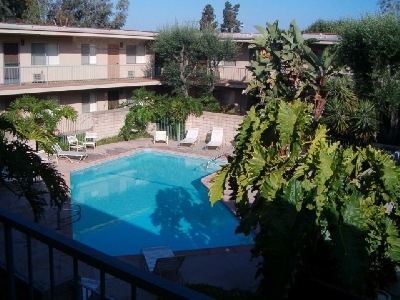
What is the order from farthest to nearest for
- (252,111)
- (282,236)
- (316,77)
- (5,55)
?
(5,55) → (316,77) → (252,111) → (282,236)

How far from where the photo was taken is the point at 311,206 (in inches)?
259

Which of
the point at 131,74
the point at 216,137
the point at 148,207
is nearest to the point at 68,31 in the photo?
the point at 131,74

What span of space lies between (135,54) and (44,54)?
22.1ft

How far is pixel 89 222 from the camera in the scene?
48.7 ft

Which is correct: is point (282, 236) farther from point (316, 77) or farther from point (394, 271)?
point (316, 77)

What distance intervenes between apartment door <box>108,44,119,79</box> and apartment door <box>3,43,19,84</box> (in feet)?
18.2

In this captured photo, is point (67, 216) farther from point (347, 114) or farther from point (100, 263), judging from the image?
point (100, 263)

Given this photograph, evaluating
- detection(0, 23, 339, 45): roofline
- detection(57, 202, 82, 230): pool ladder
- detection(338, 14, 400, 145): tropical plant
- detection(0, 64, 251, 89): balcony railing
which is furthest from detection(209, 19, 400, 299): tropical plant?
detection(0, 64, 251, 89): balcony railing

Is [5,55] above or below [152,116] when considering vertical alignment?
above

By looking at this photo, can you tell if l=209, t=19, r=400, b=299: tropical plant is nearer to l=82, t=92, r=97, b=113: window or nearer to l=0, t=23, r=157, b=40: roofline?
l=0, t=23, r=157, b=40: roofline

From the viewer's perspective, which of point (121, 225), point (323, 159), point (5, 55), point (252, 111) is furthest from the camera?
point (5, 55)

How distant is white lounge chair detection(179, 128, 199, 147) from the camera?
2422 centimetres

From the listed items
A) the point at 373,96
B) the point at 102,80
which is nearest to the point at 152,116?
the point at 102,80

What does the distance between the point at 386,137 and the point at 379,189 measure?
514 inches
